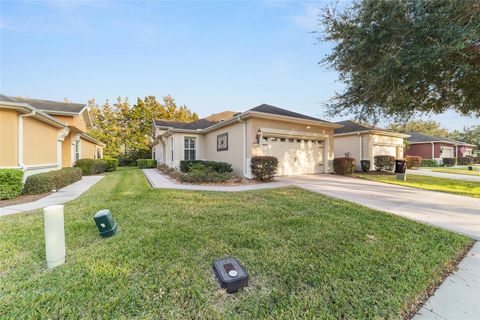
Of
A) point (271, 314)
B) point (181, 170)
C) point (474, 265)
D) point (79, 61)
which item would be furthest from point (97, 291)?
point (79, 61)

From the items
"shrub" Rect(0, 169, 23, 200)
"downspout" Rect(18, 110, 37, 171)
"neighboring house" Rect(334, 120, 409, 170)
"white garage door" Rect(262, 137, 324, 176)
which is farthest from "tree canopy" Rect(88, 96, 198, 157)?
"neighboring house" Rect(334, 120, 409, 170)

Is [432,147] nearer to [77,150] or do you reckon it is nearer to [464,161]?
[464,161]

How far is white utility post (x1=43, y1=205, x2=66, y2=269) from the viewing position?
8.81ft

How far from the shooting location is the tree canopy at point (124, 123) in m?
27.2

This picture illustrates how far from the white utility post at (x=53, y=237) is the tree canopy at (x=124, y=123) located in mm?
26950

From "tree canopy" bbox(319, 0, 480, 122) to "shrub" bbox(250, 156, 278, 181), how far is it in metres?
3.54

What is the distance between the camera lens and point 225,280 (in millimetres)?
2268

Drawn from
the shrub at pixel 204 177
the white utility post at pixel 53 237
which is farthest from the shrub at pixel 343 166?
the white utility post at pixel 53 237

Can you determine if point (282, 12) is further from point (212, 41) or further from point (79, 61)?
point (79, 61)

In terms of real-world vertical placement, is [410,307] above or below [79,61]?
below

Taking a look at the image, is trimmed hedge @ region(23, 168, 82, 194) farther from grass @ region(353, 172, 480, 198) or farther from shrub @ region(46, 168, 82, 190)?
grass @ region(353, 172, 480, 198)

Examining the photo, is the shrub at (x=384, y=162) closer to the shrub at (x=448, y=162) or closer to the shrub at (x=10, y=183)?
the shrub at (x=448, y=162)

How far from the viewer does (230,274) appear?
7.79ft

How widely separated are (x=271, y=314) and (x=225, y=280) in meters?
0.57
